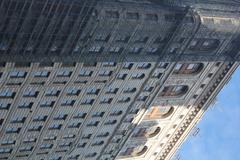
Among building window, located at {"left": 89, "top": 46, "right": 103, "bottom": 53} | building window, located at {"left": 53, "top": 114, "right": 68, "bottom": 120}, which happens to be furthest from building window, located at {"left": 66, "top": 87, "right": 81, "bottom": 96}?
building window, located at {"left": 89, "top": 46, "right": 103, "bottom": 53}

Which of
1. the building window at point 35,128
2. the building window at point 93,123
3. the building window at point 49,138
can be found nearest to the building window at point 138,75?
the building window at point 93,123

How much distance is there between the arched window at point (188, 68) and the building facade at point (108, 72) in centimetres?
23

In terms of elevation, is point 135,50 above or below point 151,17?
below

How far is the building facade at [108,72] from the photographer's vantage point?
77938 millimetres

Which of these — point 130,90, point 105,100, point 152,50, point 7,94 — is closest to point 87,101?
point 105,100

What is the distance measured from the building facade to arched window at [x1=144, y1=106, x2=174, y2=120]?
17cm

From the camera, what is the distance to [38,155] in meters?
94.1

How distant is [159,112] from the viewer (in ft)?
362

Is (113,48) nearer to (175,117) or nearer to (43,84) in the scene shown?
(43,84)

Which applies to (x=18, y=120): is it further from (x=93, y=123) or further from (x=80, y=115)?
(x=93, y=123)

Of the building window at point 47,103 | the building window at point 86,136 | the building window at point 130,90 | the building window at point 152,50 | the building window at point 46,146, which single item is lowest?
the building window at point 47,103

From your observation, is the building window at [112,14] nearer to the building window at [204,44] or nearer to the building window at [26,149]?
the building window at [204,44]

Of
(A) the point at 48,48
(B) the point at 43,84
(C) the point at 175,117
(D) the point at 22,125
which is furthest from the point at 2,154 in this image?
(C) the point at 175,117

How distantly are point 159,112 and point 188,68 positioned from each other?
9.23 meters
